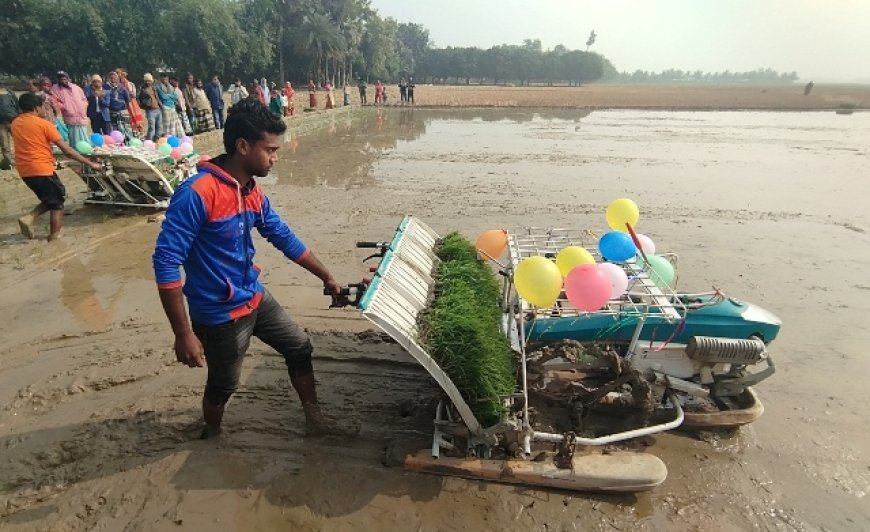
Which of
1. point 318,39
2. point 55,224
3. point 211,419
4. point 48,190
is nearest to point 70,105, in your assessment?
point 48,190

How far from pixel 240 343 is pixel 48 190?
593 cm

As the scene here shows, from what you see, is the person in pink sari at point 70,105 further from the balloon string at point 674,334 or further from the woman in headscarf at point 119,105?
the balloon string at point 674,334

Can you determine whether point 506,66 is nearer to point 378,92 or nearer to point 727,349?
point 378,92

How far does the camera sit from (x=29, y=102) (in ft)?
21.9

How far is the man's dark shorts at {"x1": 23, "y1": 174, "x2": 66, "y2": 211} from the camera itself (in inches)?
273

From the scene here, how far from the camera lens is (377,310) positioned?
2771 millimetres

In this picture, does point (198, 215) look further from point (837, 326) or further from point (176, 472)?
point (837, 326)

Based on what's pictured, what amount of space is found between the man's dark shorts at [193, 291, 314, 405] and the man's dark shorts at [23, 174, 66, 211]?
18.3 ft

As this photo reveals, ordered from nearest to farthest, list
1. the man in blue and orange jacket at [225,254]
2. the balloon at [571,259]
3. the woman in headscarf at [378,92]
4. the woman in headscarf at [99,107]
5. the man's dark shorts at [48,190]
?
the man in blue and orange jacket at [225,254] → the balloon at [571,259] → the man's dark shorts at [48,190] → the woman in headscarf at [99,107] → the woman in headscarf at [378,92]

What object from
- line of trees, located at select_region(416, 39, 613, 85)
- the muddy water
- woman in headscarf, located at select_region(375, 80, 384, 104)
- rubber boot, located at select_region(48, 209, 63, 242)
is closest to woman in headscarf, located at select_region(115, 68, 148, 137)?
the muddy water

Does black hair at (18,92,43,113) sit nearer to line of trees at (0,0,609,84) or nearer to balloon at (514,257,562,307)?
balloon at (514,257,562,307)

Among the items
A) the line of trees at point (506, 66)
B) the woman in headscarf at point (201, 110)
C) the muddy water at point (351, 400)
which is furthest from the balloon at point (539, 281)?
the line of trees at point (506, 66)

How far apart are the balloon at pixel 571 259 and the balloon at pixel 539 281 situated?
0.40 metres

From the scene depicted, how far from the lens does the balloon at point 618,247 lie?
3928mm
